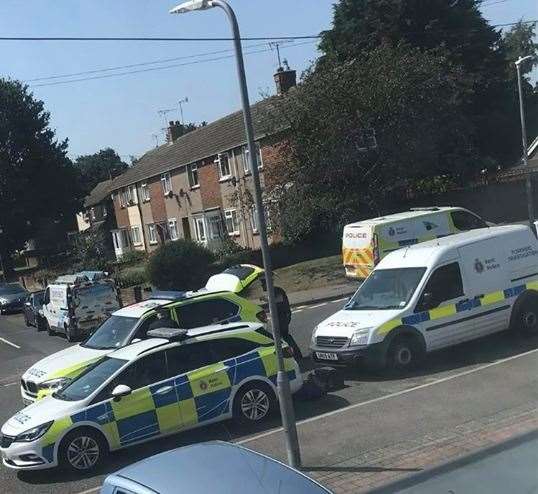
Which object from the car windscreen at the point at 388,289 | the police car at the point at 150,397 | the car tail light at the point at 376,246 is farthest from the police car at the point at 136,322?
the car tail light at the point at 376,246

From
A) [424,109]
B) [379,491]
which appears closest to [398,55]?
[424,109]

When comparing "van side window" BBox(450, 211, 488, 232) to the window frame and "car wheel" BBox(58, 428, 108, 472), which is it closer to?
"car wheel" BBox(58, 428, 108, 472)

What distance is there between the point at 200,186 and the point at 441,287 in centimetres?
3116

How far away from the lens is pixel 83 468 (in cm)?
852

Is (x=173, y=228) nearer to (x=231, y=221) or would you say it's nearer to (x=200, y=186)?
(x=200, y=186)

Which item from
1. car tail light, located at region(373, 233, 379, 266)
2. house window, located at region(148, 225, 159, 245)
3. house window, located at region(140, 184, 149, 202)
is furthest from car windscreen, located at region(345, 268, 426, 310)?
house window, located at region(140, 184, 149, 202)

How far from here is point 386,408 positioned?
940cm

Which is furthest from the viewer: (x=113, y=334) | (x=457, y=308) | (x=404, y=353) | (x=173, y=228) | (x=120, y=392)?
(x=173, y=228)

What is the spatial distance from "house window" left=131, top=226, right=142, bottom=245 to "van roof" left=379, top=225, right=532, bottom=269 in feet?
136

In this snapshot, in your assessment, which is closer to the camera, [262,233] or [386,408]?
[262,233]

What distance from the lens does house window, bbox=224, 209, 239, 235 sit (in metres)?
38.8

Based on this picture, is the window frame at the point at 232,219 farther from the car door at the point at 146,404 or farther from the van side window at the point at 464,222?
the car door at the point at 146,404

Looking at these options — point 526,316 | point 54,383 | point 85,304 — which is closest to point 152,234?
point 85,304

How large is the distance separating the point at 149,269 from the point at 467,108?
19936mm
